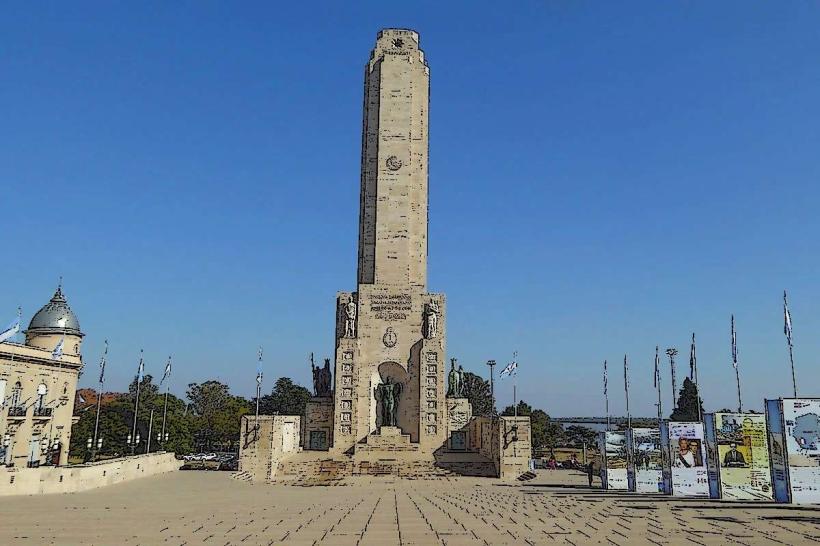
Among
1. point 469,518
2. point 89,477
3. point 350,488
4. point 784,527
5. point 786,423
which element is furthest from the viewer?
point 350,488

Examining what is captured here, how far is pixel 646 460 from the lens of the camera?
28922 mm

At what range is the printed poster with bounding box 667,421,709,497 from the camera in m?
25.8

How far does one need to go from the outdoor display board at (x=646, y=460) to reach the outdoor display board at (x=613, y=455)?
1.21 m

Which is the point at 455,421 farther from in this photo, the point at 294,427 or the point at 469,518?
the point at 469,518

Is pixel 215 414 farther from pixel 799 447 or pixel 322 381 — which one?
pixel 799 447

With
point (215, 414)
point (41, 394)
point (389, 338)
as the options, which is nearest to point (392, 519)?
point (389, 338)

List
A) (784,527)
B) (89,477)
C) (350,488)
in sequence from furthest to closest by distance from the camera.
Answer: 1. (350,488)
2. (89,477)
3. (784,527)

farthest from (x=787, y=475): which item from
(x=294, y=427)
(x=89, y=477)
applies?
(x=294, y=427)

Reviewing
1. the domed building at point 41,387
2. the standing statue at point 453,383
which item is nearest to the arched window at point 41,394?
the domed building at point 41,387

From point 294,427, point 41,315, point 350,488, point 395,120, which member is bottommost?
point 350,488

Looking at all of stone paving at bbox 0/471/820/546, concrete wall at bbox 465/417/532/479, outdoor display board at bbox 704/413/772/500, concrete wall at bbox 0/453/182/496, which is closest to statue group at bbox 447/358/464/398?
concrete wall at bbox 465/417/532/479

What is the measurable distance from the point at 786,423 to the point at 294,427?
31.7 metres

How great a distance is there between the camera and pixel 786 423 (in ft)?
70.8

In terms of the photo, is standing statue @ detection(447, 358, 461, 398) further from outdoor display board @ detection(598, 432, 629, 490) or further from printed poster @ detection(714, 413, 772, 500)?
printed poster @ detection(714, 413, 772, 500)
